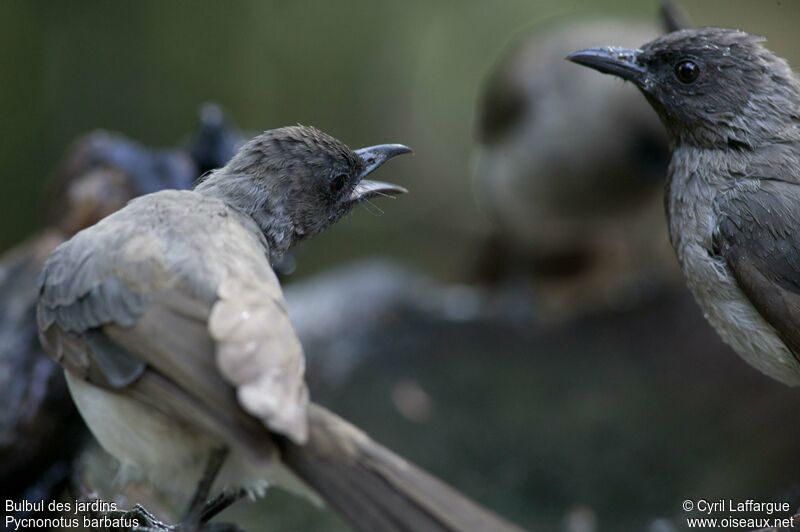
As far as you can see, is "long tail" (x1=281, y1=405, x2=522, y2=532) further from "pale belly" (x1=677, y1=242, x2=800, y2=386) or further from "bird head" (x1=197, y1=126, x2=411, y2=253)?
"pale belly" (x1=677, y1=242, x2=800, y2=386)

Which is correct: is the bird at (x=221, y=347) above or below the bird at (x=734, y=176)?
below

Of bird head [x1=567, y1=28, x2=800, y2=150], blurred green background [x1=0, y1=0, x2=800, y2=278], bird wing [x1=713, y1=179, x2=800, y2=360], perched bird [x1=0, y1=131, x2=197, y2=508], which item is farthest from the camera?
blurred green background [x1=0, y1=0, x2=800, y2=278]

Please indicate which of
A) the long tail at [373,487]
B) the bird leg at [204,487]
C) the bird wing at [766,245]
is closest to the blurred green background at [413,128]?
the bird wing at [766,245]

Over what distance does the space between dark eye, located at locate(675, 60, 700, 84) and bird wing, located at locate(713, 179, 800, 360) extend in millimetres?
496

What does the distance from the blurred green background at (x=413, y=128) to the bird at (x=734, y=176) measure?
1529 mm

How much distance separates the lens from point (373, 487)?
2.73m

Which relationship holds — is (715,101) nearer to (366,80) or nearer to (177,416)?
(177,416)

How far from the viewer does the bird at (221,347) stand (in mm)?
2732

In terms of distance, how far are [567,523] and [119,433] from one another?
257cm

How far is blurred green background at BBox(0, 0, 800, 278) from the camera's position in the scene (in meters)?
10.7

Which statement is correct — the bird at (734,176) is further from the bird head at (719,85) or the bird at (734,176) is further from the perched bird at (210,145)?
the perched bird at (210,145)

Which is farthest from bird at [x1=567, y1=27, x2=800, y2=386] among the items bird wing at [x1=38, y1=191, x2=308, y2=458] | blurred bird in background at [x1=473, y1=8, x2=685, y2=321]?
blurred bird in background at [x1=473, y1=8, x2=685, y2=321]

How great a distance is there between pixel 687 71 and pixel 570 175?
3.78 meters

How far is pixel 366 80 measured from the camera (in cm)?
1324
